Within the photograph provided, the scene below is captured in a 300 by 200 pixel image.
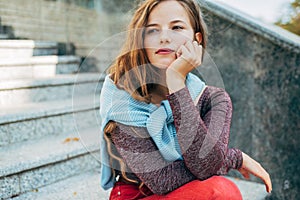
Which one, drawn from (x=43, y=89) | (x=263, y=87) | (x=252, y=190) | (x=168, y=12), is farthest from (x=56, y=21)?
(x=168, y=12)

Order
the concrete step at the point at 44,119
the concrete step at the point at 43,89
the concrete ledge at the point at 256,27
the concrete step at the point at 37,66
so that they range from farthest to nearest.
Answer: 1. the concrete step at the point at 37,66
2. the concrete step at the point at 43,89
3. the concrete step at the point at 44,119
4. the concrete ledge at the point at 256,27

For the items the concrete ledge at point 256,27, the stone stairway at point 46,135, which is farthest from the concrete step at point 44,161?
the concrete ledge at point 256,27

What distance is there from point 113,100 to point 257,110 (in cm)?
109

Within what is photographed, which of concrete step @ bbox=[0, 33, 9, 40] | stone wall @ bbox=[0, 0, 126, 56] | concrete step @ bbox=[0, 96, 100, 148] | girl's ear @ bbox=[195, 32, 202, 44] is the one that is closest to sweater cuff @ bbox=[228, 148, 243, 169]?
girl's ear @ bbox=[195, 32, 202, 44]

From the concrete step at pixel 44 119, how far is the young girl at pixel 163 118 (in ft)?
2.22

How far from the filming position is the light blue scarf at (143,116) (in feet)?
4.02

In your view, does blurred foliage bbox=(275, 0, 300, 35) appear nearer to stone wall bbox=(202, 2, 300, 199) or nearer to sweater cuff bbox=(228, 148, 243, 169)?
stone wall bbox=(202, 2, 300, 199)

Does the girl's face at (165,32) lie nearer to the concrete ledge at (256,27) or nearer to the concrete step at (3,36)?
the concrete ledge at (256,27)

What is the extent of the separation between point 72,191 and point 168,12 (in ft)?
3.45

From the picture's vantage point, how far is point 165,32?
3.94ft

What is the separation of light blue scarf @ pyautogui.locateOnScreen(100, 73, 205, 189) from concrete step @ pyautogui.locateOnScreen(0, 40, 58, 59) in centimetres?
191

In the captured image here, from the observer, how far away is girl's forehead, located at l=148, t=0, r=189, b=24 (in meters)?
1.22

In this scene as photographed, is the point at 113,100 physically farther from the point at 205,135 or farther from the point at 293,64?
the point at 293,64

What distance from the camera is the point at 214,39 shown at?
7.16 ft
